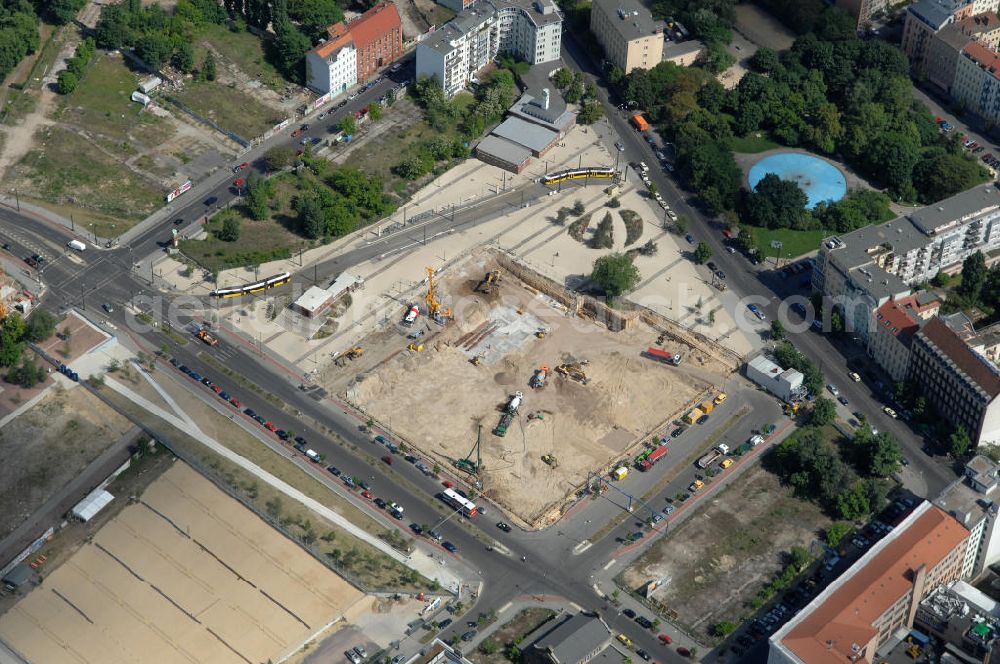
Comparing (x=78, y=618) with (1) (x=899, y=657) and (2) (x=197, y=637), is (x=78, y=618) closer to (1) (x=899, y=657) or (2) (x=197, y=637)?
(2) (x=197, y=637)

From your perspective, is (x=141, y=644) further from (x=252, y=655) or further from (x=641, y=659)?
(x=641, y=659)

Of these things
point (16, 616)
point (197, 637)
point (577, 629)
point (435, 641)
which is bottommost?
point (16, 616)

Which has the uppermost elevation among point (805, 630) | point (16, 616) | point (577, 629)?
point (805, 630)

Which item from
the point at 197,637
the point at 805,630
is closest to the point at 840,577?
the point at 805,630

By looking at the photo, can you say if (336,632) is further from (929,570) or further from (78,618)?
(929,570)

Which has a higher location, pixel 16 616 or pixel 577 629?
pixel 577 629

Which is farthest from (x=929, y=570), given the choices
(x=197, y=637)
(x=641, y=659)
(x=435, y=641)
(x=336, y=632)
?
(x=197, y=637)

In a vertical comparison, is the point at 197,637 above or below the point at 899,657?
below

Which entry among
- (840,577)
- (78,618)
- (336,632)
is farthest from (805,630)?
(78,618)
